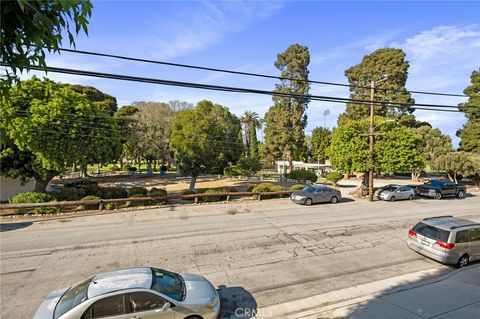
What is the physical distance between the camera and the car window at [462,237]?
33.1 ft

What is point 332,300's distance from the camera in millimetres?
7590

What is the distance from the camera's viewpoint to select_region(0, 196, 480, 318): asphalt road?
8398 mm

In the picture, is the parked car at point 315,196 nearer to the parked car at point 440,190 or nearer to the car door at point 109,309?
the parked car at point 440,190

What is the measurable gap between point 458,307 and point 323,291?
122 inches

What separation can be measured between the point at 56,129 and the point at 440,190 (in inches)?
1211

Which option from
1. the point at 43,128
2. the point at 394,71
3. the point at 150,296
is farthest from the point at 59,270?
the point at 394,71

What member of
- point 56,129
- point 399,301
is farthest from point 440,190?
point 56,129

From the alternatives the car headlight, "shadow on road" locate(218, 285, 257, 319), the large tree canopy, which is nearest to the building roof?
the car headlight

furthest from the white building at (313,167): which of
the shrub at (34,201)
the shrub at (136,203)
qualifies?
the shrub at (34,201)

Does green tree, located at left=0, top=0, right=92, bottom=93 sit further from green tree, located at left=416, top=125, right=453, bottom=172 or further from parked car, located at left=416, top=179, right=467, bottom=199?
green tree, located at left=416, top=125, right=453, bottom=172

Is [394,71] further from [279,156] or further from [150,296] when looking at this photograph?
[150,296]

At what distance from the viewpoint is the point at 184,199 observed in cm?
2219

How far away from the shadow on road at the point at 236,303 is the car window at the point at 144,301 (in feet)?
5.91

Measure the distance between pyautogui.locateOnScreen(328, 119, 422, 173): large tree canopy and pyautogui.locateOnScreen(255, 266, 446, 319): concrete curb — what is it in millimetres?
16245
